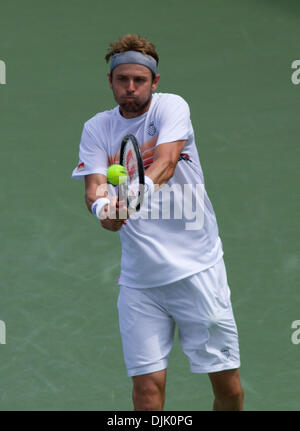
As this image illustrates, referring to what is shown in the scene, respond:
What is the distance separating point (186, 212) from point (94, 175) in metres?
0.55

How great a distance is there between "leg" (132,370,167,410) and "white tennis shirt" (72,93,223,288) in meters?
0.51

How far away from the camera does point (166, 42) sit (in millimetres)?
11781

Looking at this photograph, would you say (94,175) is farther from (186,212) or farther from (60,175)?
(60,175)

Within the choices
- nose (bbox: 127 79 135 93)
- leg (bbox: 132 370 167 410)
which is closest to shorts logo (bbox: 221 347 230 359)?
leg (bbox: 132 370 167 410)

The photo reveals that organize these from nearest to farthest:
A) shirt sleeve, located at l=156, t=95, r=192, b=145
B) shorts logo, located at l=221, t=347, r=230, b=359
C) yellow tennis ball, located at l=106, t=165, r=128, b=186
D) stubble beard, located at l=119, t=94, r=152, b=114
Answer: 1. yellow tennis ball, located at l=106, t=165, r=128, b=186
2. shirt sleeve, located at l=156, t=95, r=192, b=145
3. stubble beard, located at l=119, t=94, r=152, b=114
4. shorts logo, located at l=221, t=347, r=230, b=359

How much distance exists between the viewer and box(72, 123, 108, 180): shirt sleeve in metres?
5.21

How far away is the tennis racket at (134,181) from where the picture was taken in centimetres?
452

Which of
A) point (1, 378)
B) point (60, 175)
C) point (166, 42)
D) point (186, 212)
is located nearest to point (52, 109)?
point (60, 175)

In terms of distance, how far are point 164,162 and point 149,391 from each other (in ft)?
4.23

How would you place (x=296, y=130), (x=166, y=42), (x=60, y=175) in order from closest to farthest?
(x=60, y=175), (x=296, y=130), (x=166, y=42)

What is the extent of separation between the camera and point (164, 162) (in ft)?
15.8

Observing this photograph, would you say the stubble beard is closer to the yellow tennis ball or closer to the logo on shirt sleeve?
the logo on shirt sleeve

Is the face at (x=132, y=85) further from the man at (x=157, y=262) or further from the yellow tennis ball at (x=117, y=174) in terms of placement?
the yellow tennis ball at (x=117, y=174)

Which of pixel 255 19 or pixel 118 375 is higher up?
pixel 255 19
